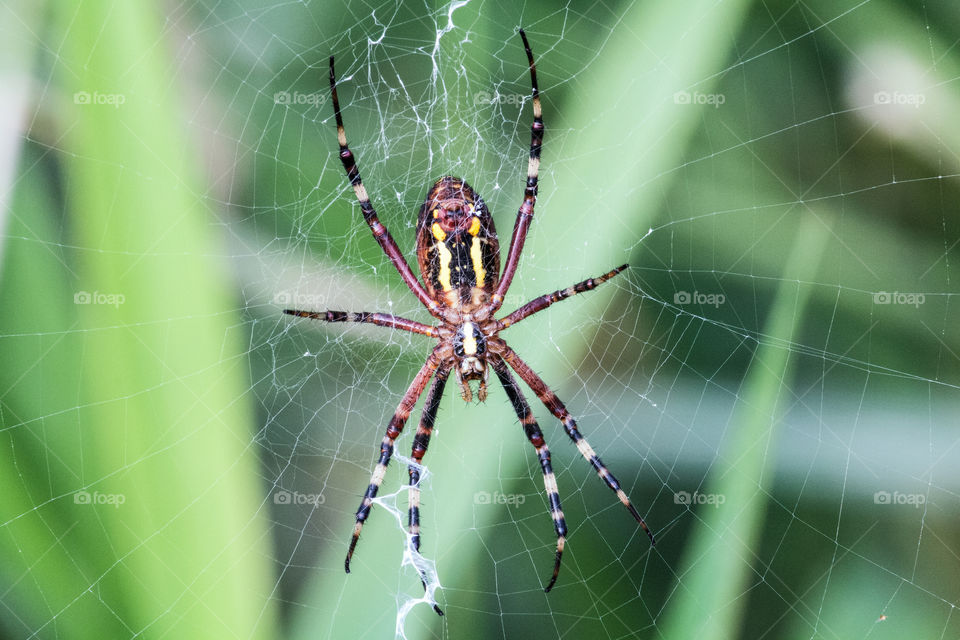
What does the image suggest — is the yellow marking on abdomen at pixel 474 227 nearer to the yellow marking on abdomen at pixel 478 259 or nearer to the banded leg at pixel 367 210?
the yellow marking on abdomen at pixel 478 259

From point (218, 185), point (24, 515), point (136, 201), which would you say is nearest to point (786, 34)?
point (218, 185)

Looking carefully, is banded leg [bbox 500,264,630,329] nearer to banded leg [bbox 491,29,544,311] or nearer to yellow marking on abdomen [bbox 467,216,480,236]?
banded leg [bbox 491,29,544,311]

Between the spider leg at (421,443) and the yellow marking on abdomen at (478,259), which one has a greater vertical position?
the yellow marking on abdomen at (478,259)

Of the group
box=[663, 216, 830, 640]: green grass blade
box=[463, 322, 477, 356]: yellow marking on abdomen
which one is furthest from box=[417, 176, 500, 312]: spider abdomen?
box=[663, 216, 830, 640]: green grass blade

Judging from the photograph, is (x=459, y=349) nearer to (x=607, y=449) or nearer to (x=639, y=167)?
(x=607, y=449)

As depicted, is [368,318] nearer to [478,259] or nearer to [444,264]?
[444,264]

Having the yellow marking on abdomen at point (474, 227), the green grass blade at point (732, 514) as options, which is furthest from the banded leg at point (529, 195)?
the green grass blade at point (732, 514)

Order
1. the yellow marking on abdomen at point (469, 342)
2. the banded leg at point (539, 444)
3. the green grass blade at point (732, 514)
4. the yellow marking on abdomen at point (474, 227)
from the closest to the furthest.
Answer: the green grass blade at point (732, 514) < the yellow marking on abdomen at point (474, 227) < the banded leg at point (539, 444) < the yellow marking on abdomen at point (469, 342)

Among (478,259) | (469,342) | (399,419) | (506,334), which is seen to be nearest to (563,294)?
(478,259)
